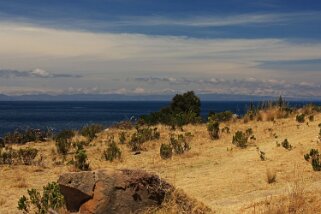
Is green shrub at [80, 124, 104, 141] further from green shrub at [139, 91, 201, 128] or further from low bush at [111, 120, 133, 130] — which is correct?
green shrub at [139, 91, 201, 128]

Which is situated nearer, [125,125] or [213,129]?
[213,129]

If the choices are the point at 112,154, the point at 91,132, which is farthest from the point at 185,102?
the point at 112,154

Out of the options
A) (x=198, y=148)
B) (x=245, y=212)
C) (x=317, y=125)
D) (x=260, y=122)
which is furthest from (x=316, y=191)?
(x=260, y=122)

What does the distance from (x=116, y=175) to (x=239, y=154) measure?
9657 mm

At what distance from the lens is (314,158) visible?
50.8 feet

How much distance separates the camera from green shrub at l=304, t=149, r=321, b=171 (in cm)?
1460

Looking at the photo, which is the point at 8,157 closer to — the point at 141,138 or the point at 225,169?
the point at 141,138

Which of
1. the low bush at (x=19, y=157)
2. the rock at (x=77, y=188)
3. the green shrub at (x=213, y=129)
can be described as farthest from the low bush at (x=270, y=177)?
the low bush at (x=19, y=157)

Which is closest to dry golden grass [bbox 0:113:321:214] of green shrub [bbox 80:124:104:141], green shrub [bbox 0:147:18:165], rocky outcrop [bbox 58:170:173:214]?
green shrub [bbox 80:124:104:141]

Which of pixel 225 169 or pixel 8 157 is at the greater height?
pixel 225 169

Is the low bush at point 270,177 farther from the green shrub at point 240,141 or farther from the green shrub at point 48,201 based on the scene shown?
the green shrub at point 240,141

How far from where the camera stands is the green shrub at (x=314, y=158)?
14.6 m

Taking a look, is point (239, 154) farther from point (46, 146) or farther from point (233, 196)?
point (46, 146)

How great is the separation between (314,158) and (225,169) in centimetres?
274
